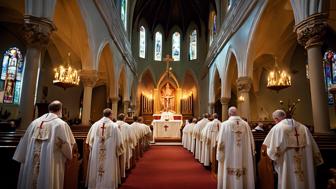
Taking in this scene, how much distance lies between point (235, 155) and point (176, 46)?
23.0 m

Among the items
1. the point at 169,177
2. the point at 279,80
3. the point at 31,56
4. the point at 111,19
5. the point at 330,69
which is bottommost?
the point at 169,177

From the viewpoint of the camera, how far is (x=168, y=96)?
2272cm

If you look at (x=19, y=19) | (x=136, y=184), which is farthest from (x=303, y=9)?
(x=19, y=19)

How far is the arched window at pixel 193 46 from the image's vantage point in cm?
2597

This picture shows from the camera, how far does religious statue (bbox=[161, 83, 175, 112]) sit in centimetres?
2273

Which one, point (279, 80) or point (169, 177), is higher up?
point (279, 80)

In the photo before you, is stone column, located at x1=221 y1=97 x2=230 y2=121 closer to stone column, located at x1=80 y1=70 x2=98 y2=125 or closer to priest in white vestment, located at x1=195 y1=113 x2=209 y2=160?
priest in white vestment, located at x1=195 y1=113 x2=209 y2=160

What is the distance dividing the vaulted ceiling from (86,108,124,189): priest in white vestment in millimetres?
20789

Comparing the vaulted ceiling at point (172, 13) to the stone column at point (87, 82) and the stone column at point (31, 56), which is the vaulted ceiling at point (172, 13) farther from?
the stone column at point (31, 56)

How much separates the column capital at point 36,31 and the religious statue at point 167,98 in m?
16.3

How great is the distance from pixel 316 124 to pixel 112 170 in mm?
5362

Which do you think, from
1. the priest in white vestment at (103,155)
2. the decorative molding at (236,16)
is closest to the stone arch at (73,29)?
the priest in white vestment at (103,155)

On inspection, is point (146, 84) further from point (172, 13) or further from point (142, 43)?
point (172, 13)

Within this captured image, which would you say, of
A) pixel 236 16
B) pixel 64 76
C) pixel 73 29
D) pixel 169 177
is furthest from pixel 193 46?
pixel 169 177
